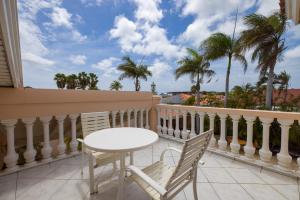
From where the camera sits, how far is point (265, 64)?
34.8 ft

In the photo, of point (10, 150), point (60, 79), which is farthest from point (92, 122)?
point (60, 79)

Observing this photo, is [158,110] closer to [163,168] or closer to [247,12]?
[163,168]

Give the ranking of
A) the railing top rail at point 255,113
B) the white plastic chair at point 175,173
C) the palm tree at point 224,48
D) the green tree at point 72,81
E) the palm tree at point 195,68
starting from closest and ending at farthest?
the white plastic chair at point 175,173 < the railing top rail at point 255,113 < the palm tree at point 224,48 < the palm tree at point 195,68 < the green tree at point 72,81

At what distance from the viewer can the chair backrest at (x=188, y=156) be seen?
4.08 ft

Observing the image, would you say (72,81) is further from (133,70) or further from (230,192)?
(230,192)

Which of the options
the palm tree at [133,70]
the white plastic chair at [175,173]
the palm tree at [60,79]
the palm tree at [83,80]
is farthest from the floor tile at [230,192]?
the palm tree at [60,79]

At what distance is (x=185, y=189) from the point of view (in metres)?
2.18

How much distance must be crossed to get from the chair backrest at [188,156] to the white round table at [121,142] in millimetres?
477

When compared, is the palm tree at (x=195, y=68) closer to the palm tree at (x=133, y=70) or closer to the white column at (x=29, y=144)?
the palm tree at (x=133, y=70)

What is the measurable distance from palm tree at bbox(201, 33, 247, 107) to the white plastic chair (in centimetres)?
1126

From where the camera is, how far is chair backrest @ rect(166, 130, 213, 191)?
1.24m

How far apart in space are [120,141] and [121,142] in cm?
4

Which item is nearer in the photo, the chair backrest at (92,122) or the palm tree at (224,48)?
the chair backrest at (92,122)

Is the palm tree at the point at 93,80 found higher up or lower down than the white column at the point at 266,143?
higher up
